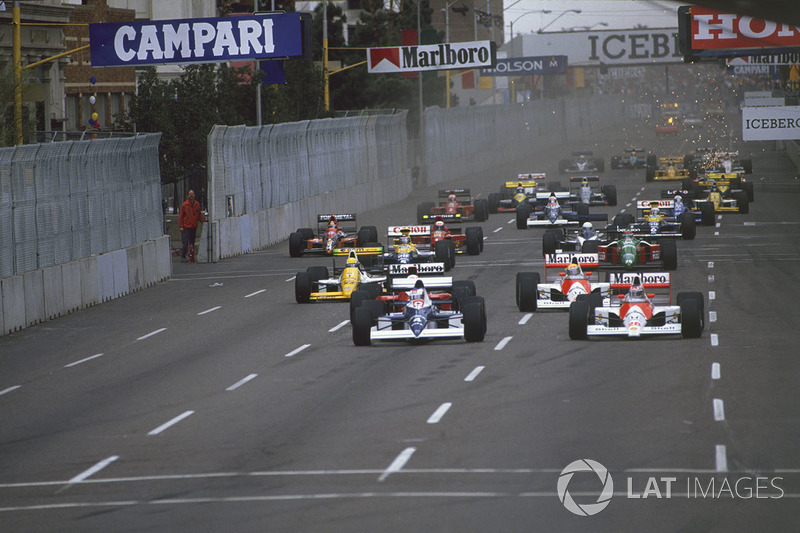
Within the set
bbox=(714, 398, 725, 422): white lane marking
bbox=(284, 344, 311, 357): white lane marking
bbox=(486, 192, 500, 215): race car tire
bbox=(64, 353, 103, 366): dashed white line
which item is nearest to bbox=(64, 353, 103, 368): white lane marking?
bbox=(64, 353, 103, 366): dashed white line

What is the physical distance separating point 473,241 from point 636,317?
1488 centimetres

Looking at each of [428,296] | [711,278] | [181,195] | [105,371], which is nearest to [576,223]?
[711,278]

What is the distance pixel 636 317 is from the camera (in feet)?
72.7

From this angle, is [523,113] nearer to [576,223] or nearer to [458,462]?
[576,223]

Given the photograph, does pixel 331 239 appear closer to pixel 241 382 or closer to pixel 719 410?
pixel 241 382

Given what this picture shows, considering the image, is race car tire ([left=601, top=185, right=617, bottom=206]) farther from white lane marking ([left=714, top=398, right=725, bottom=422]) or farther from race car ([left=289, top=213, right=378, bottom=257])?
white lane marking ([left=714, top=398, right=725, bottom=422])

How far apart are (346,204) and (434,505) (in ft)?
138

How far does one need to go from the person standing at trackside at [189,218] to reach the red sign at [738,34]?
13693 mm

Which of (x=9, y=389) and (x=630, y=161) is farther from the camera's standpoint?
(x=630, y=161)

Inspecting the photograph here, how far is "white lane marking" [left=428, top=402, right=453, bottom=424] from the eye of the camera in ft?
53.9

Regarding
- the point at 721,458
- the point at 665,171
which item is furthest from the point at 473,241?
the point at 665,171

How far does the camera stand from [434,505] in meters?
12.5

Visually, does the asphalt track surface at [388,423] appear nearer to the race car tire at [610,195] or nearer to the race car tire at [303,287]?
the race car tire at [303,287]

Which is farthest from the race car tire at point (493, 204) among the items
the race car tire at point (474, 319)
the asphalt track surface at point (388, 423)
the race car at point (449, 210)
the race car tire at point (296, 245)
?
the race car tire at point (474, 319)
